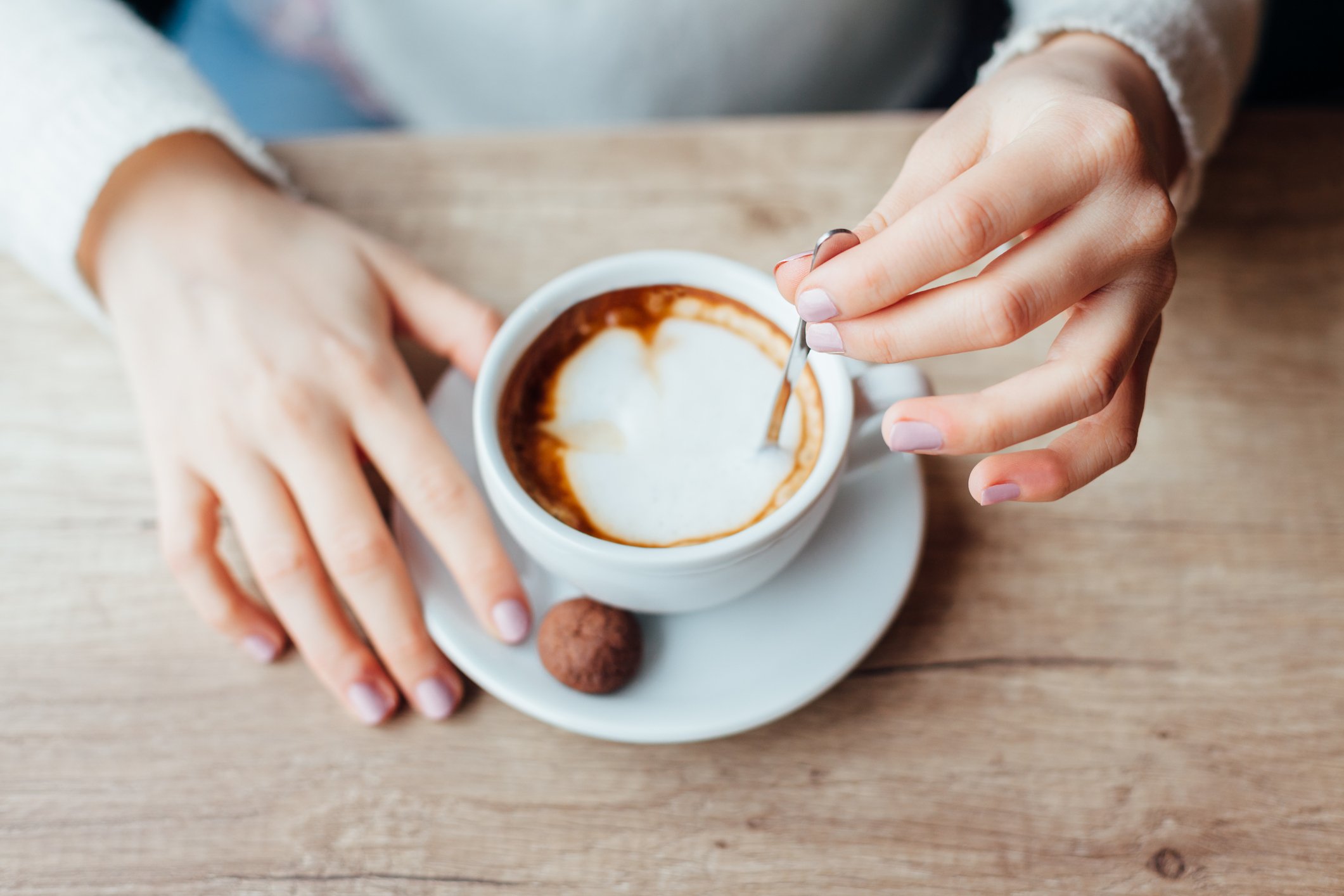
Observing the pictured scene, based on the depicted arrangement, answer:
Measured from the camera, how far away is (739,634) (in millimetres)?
614

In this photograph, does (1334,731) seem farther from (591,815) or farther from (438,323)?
(438,323)

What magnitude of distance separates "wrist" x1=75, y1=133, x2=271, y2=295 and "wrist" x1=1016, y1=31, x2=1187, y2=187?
2.23 ft

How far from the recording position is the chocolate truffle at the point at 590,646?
0.56m

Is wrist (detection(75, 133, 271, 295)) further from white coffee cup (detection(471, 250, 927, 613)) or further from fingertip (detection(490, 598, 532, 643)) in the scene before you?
fingertip (detection(490, 598, 532, 643))

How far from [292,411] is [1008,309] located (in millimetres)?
518

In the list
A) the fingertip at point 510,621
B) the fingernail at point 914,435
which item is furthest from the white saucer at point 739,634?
the fingernail at point 914,435

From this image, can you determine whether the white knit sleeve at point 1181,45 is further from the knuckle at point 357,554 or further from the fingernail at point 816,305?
the knuckle at point 357,554

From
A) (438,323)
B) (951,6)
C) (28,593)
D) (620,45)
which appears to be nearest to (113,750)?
(28,593)

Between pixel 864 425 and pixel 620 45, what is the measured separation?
59 cm

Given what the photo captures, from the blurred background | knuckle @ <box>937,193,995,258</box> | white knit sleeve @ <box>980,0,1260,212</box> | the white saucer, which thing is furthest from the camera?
the blurred background

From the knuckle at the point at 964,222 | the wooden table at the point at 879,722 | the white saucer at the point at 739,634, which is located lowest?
the wooden table at the point at 879,722

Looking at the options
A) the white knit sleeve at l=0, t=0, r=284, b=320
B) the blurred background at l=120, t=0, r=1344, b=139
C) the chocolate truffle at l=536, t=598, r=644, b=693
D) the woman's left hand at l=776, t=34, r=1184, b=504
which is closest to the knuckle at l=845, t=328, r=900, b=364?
the woman's left hand at l=776, t=34, r=1184, b=504

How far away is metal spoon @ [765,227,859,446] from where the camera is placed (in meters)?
0.49

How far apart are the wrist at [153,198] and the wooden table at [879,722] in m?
0.09
